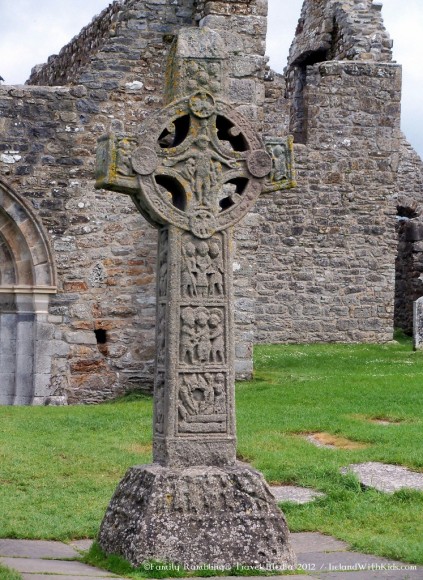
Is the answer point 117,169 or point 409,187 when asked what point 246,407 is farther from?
point 409,187

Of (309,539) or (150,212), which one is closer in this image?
(150,212)

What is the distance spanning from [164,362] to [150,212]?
0.76m

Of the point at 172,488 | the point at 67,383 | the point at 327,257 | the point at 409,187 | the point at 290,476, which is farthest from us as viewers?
the point at 409,187

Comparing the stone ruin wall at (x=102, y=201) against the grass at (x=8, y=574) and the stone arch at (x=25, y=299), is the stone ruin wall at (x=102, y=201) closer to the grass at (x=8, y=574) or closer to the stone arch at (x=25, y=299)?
the stone arch at (x=25, y=299)

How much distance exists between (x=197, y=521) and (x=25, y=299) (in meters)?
7.87

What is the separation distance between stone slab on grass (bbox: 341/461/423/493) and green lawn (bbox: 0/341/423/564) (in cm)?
11

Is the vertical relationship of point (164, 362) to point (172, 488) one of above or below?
above

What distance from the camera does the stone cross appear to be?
5938mm

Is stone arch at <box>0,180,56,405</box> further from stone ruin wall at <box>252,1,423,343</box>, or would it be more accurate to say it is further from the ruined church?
stone ruin wall at <box>252,1,423,343</box>

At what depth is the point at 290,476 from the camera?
8406 millimetres

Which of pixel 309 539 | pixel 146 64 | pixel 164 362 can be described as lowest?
pixel 309 539

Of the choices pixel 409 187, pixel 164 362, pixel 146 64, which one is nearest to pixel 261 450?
pixel 164 362

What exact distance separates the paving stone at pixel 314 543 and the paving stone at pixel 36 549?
118 cm

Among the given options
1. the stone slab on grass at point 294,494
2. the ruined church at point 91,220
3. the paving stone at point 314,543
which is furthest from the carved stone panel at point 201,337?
the ruined church at point 91,220
